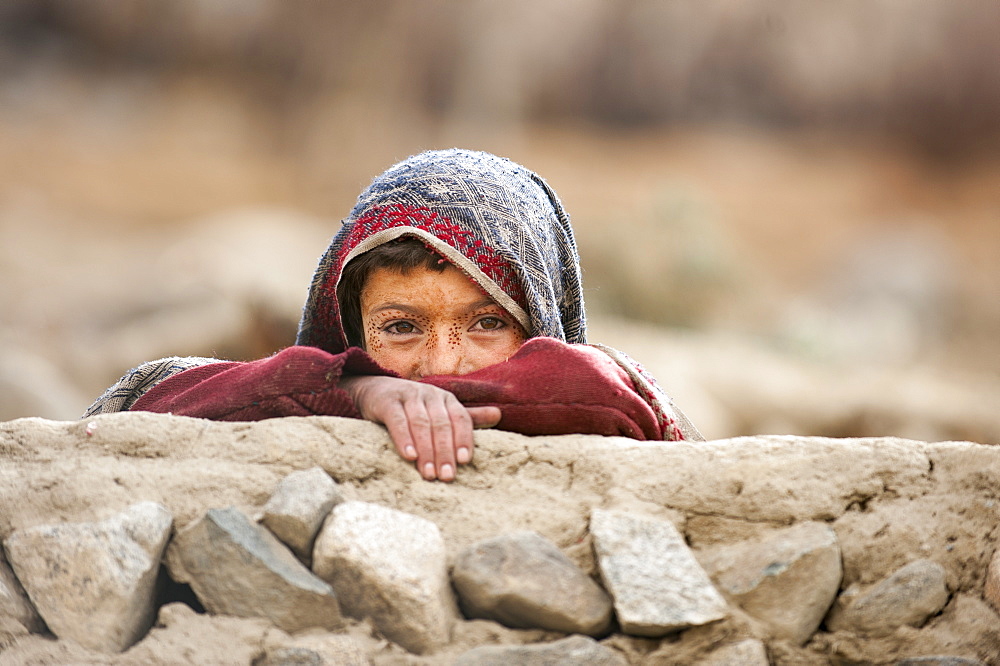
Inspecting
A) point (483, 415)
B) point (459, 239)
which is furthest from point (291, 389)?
point (459, 239)

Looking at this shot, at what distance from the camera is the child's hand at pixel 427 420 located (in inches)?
65.2

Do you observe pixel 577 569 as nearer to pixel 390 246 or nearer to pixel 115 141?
pixel 390 246

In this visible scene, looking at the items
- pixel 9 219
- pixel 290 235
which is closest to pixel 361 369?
pixel 290 235

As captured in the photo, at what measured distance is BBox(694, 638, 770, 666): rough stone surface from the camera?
53.7 inches

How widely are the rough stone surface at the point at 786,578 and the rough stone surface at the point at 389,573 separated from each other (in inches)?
16.5

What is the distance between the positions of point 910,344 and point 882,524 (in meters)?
11.8

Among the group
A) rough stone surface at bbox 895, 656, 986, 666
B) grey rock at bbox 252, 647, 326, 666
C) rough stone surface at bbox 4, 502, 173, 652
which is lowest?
rough stone surface at bbox 895, 656, 986, 666

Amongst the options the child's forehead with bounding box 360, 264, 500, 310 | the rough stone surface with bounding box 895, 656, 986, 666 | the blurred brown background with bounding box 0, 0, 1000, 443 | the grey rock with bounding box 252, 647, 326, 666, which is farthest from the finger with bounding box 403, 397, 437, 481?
the blurred brown background with bounding box 0, 0, 1000, 443

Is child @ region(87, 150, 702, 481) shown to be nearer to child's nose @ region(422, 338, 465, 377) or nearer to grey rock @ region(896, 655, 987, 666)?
child's nose @ region(422, 338, 465, 377)

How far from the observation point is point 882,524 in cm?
156

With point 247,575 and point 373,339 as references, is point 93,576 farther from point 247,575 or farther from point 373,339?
point 373,339

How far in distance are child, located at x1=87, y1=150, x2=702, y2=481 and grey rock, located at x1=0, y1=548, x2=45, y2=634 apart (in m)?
0.49

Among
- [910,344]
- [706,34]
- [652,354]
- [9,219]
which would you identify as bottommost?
[910,344]

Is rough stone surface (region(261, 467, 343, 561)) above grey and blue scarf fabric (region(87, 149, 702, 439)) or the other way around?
the other way around
